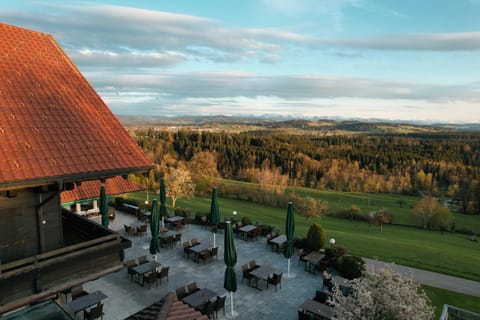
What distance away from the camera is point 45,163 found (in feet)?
20.9

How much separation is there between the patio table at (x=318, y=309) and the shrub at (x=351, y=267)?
3.76m

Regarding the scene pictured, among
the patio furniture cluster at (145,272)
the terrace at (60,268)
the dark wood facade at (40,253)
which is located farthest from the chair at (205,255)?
the dark wood facade at (40,253)

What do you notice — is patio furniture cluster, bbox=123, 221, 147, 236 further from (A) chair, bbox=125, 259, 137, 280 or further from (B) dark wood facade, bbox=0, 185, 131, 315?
(B) dark wood facade, bbox=0, 185, 131, 315

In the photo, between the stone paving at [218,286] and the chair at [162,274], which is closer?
the stone paving at [218,286]

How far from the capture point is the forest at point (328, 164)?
73.2 meters

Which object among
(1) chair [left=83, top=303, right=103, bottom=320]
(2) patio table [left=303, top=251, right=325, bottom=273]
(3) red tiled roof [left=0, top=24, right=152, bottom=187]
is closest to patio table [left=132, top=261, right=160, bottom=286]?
(1) chair [left=83, top=303, right=103, bottom=320]

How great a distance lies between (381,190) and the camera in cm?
7600

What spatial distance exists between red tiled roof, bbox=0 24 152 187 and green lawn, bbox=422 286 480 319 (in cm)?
1364

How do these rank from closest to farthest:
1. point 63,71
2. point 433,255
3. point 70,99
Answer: point 70,99, point 63,71, point 433,255

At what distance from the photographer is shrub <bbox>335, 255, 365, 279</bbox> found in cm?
1463

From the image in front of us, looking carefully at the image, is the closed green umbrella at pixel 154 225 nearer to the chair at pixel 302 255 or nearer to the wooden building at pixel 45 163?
the wooden building at pixel 45 163

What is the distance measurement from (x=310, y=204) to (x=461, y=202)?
164ft

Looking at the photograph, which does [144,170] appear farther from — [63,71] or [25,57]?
[25,57]

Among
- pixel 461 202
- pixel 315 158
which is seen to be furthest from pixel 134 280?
pixel 315 158
